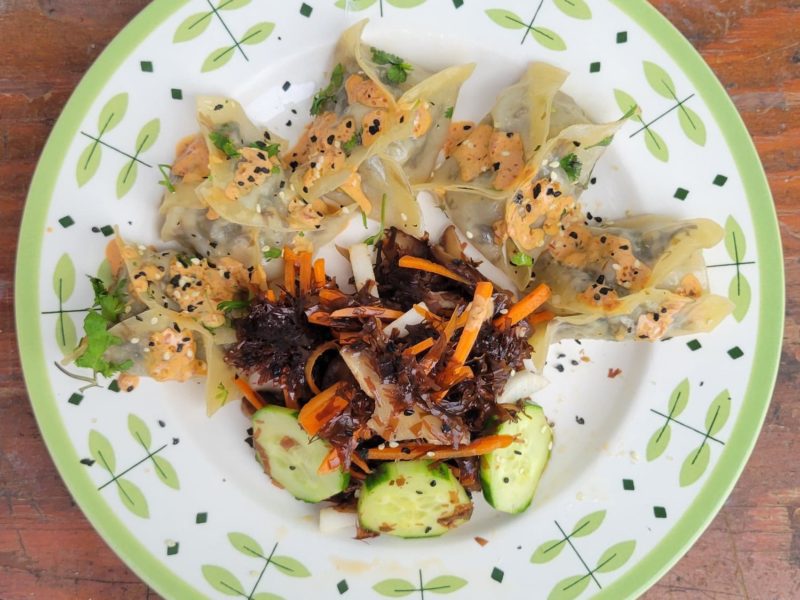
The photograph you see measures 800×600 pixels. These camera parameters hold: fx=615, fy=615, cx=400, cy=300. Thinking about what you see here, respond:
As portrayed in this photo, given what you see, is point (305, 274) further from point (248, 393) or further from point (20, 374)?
point (20, 374)

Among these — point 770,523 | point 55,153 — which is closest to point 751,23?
point 770,523

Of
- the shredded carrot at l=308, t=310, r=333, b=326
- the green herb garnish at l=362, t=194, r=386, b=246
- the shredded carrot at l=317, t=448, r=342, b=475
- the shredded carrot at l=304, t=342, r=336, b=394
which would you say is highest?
the green herb garnish at l=362, t=194, r=386, b=246

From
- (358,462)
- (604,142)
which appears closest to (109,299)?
(358,462)

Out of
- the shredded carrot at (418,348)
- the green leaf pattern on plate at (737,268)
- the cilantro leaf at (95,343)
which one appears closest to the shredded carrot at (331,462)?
the shredded carrot at (418,348)

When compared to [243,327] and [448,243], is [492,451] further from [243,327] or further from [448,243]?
[243,327]

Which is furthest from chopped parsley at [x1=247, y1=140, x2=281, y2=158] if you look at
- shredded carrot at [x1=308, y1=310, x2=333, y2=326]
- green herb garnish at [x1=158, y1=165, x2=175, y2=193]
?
shredded carrot at [x1=308, y1=310, x2=333, y2=326]

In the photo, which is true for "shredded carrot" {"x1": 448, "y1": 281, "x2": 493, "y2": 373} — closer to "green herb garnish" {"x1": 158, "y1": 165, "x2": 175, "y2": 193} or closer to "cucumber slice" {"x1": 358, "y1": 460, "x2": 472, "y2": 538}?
"cucumber slice" {"x1": 358, "y1": 460, "x2": 472, "y2": 538}
